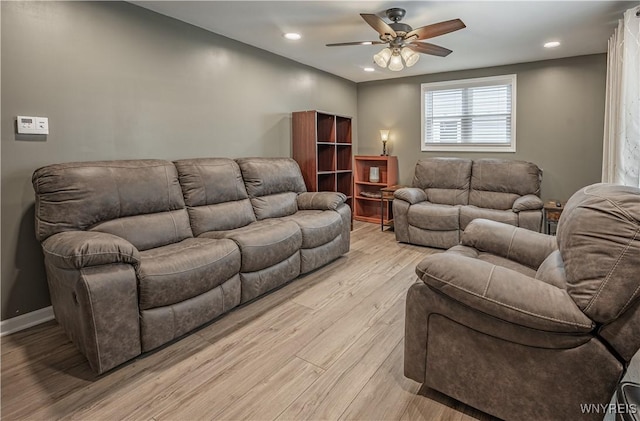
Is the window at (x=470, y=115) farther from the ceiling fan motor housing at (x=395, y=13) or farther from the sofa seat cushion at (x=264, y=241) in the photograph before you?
the sofa seat cushion at (x=264, y=241)

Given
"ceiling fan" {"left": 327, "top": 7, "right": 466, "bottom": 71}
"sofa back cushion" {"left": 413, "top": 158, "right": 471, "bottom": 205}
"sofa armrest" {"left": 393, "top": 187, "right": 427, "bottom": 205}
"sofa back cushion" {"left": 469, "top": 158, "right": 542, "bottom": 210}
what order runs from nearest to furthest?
"ceiling fan" {"left": 327, "top": 7, "right": 466, "bottom": 71}
"sofa back cushion" {"left": 469, "top": 158, "right": 542, "bottom": 210}
"sofa armrest" {"left": 393, "top": 187, "right": 427, "bottom": 205}
"sofa back cushion" {"left": 413, "top": 158, "right": 471, "bottom": 205}

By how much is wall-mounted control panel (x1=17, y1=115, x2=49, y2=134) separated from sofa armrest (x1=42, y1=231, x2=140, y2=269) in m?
0.87

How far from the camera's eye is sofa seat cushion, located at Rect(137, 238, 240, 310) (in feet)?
6.91

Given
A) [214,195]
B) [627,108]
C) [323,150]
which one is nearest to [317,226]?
[214,195]

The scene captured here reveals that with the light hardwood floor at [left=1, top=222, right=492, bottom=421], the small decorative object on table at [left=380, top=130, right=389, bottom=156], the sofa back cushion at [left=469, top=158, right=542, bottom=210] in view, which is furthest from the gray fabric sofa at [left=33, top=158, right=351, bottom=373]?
the small decorative object on table at [left=380, top=130, right=389, bottom=156]

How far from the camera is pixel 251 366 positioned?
209 cm

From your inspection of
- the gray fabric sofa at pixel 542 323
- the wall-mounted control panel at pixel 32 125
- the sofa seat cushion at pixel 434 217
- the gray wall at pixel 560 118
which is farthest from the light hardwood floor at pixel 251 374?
the gray wall at pixel 560 118

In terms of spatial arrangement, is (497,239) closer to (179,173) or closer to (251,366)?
(251,366)

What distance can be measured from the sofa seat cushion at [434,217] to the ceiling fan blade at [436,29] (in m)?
2.17

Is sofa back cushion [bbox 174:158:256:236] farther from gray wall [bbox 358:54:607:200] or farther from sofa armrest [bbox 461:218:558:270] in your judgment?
gray wall [bbox 358:54:607:200]

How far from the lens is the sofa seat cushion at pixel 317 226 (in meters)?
3.39

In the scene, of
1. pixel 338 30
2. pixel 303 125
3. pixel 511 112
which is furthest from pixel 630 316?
pixel 511 112

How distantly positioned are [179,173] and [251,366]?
1821mm

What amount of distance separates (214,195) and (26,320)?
64.3 inches
